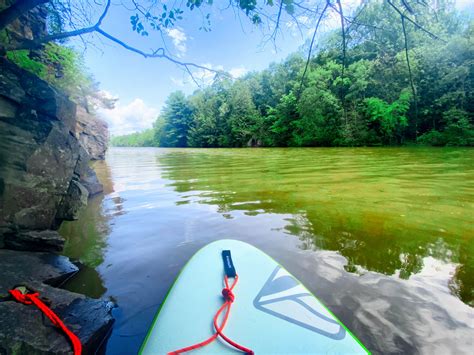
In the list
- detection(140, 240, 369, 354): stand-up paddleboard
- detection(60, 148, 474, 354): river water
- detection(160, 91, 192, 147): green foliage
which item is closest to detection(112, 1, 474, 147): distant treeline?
detection(60, 148, 474, 354): river water

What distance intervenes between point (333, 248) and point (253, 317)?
60.4 inches

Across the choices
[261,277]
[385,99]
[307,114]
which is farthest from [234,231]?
[307,114]

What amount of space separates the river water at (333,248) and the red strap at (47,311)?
236 mm

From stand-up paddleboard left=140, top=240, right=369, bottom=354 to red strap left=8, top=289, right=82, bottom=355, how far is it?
0.37 m

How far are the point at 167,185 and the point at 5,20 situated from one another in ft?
16.1

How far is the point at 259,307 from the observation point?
180 centimetres

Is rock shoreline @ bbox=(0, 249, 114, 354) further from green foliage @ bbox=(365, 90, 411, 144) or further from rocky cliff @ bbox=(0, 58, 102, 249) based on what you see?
green foliage @ bbox=(365, 90, 411, 144)

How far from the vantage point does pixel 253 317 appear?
1.70 metres

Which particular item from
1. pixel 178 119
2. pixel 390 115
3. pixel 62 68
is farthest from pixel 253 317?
pixel 178 119

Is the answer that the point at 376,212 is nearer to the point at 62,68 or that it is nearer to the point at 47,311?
the point at 47,311

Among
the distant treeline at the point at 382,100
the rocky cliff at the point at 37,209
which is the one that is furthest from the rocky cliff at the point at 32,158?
the distant treeline at the point at 382,100

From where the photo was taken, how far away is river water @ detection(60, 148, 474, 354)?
1.79m

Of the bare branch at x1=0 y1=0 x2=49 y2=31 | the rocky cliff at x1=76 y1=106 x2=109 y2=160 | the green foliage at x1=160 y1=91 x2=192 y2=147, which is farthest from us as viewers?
the green foliage at x1=160 y1=91 x2=192 y2=147

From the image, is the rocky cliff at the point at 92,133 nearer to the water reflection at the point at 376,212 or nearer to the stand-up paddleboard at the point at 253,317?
the water reflection at the point at 376,212
